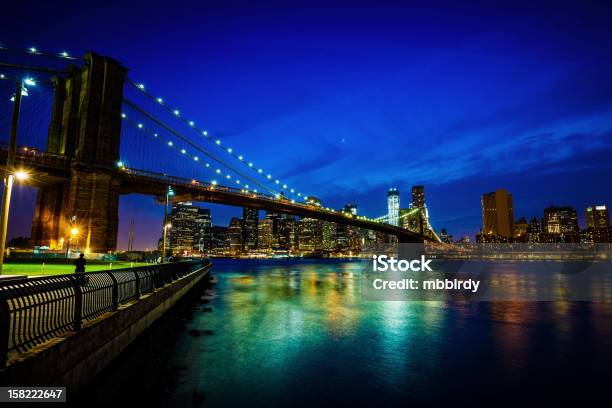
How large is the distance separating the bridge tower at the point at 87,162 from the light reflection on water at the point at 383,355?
962 inches

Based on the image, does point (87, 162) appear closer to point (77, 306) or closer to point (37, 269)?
point (37, 269)

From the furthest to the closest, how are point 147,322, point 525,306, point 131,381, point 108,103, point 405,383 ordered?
point 108,103
point 525,306
point 147,322
point 405,383
point 131,381

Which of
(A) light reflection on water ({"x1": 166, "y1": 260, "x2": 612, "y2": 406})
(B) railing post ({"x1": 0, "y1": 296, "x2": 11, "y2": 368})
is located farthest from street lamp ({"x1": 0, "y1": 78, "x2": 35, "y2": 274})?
(B) railing post ({"x1": 0, "y1": 296, "x2": 11, "y2": 368})

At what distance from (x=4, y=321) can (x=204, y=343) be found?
8.87 metres

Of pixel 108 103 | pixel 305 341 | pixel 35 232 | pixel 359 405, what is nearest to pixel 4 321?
pixel 359 405

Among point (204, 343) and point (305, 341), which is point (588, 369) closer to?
point (305, 341)

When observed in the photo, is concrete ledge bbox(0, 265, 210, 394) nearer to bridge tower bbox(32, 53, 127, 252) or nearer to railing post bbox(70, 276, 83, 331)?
railing post bbox(70, 276, 83, 331)

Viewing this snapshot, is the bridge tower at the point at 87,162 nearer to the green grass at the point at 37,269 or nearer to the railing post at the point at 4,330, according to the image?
the green grass at the point at 37,269

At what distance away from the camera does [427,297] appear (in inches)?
1078

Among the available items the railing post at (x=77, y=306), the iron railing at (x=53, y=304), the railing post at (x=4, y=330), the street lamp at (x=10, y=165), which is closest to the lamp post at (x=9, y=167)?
the street lamp at (x=10, y=165)

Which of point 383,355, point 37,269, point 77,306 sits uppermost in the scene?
point 77,306

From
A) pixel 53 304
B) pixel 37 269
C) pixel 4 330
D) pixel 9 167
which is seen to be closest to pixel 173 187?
pixel 37 269

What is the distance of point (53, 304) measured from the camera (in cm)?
692

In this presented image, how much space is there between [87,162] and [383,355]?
121 ft
